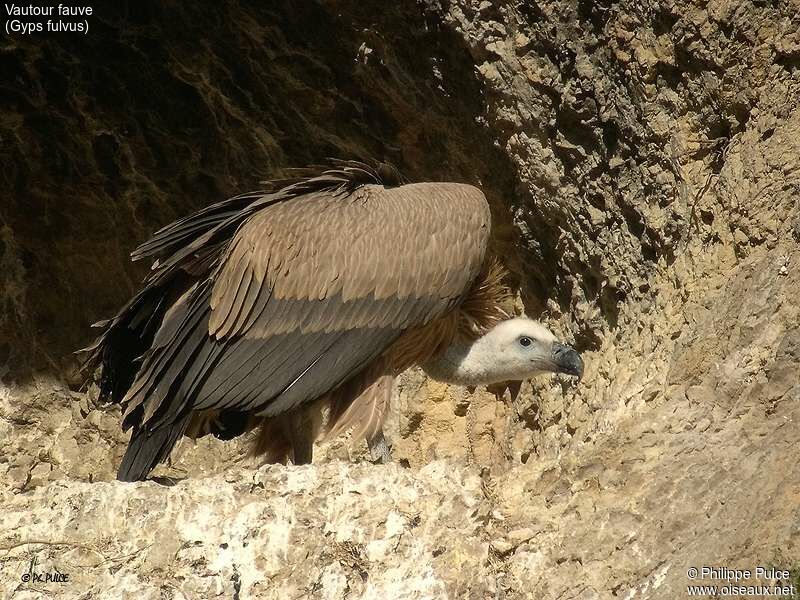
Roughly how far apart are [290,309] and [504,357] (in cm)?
105

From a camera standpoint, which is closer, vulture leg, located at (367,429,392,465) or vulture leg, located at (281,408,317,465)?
vulture leg, located at (367,429,392,465)

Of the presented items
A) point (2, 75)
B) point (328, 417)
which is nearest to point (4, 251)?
point (2, 75)

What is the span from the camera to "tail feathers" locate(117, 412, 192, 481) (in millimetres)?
4723

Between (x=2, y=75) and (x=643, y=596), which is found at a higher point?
(x=2, y=75)

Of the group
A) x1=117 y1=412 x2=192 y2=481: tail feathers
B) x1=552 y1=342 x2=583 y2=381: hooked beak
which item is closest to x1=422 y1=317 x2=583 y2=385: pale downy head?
x1=552 y1=342 x2=583 y2=381: hooked beak

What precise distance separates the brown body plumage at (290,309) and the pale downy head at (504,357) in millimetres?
304

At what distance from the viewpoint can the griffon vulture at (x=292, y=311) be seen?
15.7 ft

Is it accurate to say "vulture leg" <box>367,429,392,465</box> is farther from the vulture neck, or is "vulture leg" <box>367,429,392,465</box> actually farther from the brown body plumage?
the vulture neck

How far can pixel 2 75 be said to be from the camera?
6016mm

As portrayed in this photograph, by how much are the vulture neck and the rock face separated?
45 cm

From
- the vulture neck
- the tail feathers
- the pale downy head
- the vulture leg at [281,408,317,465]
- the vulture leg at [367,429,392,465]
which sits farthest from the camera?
the vulture neck

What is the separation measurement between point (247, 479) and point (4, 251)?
9.17 feet

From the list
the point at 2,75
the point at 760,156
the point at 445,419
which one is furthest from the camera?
the point at 445,419

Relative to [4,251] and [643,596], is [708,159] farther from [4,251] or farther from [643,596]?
[4,251]
